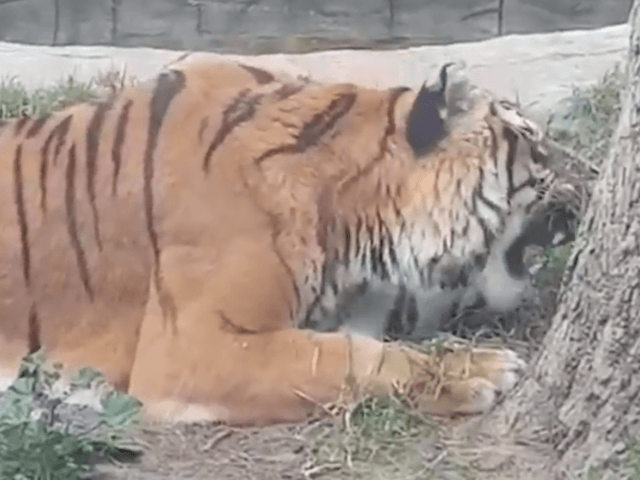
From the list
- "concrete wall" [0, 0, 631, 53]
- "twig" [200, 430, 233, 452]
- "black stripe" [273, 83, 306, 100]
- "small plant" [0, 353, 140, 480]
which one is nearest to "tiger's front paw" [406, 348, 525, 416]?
"twig" [200, 430, 233, 452]

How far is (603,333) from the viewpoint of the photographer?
2.92m

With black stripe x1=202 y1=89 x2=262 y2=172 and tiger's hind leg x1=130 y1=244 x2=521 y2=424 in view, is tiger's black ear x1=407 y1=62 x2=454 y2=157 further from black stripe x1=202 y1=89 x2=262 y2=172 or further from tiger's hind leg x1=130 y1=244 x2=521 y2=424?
tiger's hind leg x1=130 y1=244 x2=521 y2=424

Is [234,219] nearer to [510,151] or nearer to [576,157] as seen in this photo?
[510,151]

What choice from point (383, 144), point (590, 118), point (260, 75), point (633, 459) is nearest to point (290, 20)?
point (590, 118)

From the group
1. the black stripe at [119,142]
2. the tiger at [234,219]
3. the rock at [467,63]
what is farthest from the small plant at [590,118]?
the black stripe at [119,142]

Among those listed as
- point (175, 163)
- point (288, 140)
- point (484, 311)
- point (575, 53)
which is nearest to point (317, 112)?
point (288, 140)

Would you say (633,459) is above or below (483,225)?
below

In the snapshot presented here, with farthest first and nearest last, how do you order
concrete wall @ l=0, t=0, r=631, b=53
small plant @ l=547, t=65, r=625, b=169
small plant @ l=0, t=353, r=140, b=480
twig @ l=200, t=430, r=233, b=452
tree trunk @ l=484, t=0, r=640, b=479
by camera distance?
concrete wall @ l=0, t=0, r=631, b=53
small plant @ l=547, t=65, r=625, b=169
twig @ l=200, t=430, r=233, b=452
small plant @ l=0, t=353, r=140, b=480
tree trunk @ l=484, t=0, r=640, b=479

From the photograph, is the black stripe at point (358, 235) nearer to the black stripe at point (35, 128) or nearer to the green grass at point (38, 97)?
the black stripe at point (35, 128)

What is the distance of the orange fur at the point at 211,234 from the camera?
3570 millimetres

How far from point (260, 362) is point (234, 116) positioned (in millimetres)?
695

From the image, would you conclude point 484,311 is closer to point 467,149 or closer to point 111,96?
point 467,149

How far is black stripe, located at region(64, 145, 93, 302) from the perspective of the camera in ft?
12.6

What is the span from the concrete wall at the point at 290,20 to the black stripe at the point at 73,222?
220cm
